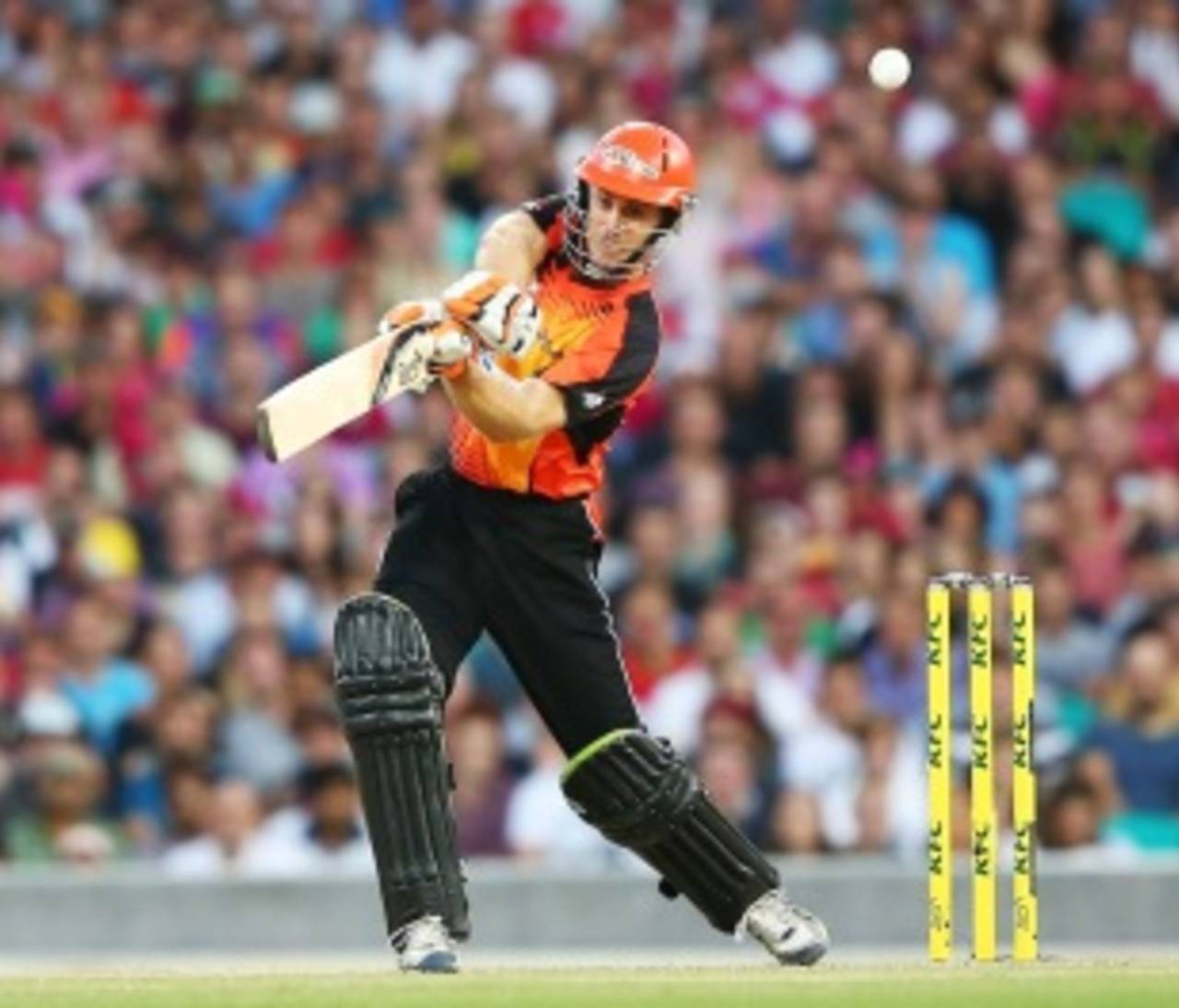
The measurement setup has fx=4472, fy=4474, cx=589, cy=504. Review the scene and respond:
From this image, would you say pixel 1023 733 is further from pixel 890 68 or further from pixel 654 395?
pixel 654 395

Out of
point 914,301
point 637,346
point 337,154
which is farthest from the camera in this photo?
point 337,154

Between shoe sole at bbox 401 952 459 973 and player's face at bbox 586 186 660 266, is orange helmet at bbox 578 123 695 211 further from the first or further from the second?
Result: shoe sole at bbox 401 952 459 973

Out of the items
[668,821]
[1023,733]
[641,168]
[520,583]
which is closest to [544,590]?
[520,583]

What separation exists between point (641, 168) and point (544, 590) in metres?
1.01

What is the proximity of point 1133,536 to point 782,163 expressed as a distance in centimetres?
280

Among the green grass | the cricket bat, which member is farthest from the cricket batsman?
the green grass

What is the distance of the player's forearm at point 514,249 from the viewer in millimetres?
10547

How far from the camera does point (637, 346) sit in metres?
10.4

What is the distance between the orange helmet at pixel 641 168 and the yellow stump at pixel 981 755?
116 centimetres

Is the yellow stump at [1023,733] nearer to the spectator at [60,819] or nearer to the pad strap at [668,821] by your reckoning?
the pad strap at [668,821]

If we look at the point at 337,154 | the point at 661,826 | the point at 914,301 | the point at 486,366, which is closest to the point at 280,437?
the point at 486,366

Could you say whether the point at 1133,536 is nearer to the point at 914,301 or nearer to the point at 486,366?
the point at 914,301

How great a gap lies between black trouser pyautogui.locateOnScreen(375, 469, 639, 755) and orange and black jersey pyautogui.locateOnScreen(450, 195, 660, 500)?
63mm

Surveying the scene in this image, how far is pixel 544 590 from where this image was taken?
413 inches
